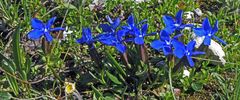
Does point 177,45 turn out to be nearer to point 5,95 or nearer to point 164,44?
point 164,44

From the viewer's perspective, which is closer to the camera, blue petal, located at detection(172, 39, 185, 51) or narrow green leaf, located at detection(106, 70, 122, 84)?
blue petal, located at detection(172, 39, 185, 51)

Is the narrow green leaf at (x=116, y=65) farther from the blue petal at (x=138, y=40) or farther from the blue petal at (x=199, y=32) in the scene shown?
the blue petal at (x=199, y=32)

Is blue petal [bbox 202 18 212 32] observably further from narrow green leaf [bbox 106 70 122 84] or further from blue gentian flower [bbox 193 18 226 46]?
narrow green leaf [bbox 106 70 122 84]

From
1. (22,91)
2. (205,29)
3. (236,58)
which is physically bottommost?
(22,91)

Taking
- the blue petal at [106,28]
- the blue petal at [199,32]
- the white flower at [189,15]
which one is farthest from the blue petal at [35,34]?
the white flower at [189,15]

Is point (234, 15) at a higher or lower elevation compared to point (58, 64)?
higher

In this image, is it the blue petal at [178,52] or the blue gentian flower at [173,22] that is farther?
the blue gentian flower at [173,22]

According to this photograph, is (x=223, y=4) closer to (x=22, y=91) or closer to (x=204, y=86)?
(x=204, y=86)

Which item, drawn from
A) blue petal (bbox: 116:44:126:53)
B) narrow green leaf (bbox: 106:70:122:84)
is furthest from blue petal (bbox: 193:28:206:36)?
narrow green leaf (bbox: 106:70:122:84)

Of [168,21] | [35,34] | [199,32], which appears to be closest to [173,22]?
[168,21]

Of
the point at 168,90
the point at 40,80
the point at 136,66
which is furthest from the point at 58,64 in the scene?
the point at 168,90

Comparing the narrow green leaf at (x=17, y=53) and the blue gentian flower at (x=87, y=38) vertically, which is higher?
the blue gentian flower at (x=87, y=38)
